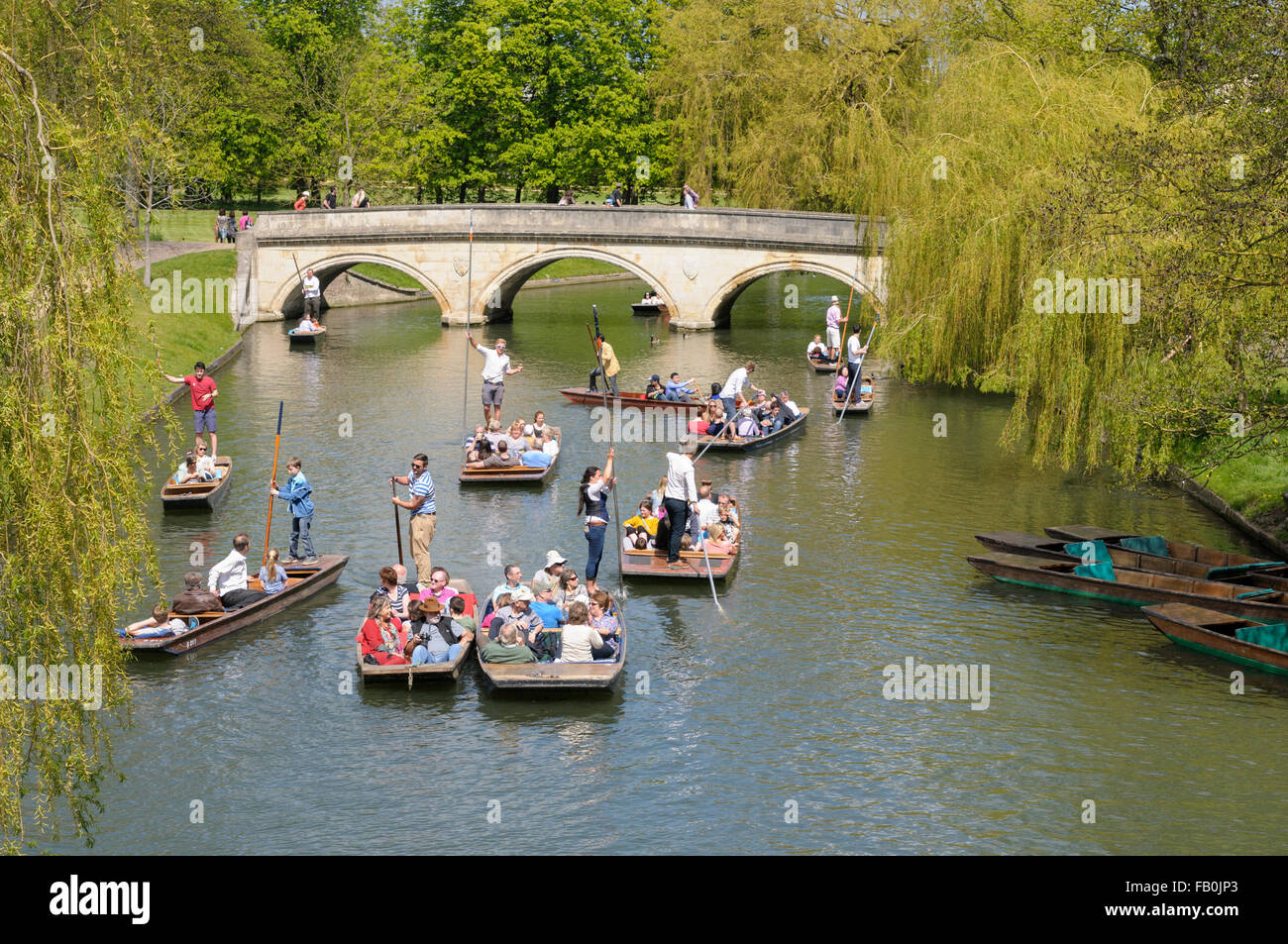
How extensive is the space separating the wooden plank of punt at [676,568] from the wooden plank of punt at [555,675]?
3677 millimetres

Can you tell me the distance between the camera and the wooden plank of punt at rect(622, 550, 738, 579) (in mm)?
17578

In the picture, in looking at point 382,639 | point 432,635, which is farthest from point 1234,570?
point 382,639

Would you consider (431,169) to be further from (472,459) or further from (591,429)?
(472,459)

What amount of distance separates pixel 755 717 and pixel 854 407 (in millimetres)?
15369

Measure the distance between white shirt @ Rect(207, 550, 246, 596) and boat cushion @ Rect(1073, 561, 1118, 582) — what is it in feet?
33.0

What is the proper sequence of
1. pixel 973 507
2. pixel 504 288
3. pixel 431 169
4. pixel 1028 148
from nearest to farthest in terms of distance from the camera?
1. pixel 973 507
2. pixel 1028 148
3. pixel 504 288
4. pixel 431 169

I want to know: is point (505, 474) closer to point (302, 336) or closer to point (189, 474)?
point (189, 474)

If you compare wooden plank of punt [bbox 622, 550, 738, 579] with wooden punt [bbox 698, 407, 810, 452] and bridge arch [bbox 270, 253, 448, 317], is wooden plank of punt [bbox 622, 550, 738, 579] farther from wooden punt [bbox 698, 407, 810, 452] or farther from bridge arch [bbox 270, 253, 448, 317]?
bridge arch [bbox 270, 253, 448, 317]

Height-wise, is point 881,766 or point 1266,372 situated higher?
point 1266,372

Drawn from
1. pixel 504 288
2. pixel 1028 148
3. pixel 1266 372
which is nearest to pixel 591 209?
pixel 504 288

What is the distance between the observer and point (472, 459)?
2275 cm

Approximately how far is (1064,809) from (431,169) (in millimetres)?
44446

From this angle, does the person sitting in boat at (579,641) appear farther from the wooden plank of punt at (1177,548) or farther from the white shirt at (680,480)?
the wooden plank of punt at (1177,548)

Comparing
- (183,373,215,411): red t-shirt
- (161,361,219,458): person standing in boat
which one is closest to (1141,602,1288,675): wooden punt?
(161,361,219,458): person standing in boat
